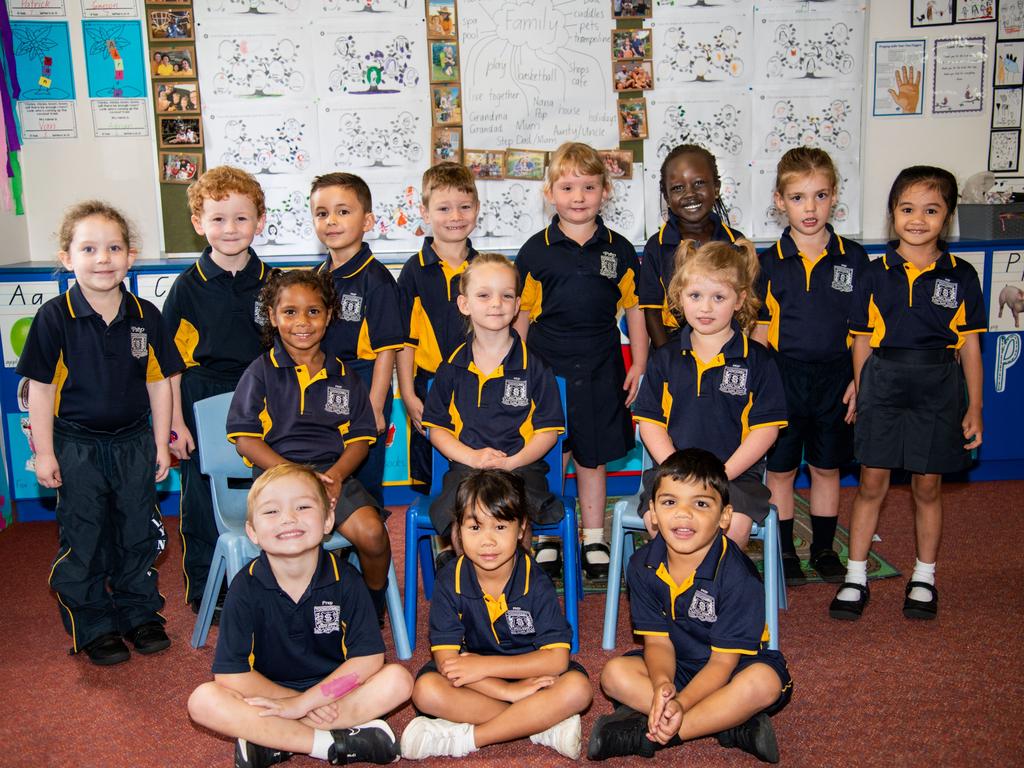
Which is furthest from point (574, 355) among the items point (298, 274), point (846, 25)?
point (846, 25)

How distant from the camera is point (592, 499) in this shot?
315cm

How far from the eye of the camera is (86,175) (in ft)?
13.1

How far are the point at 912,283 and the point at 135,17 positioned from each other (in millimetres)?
3138

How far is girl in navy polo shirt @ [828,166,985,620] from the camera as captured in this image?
268 centimetres

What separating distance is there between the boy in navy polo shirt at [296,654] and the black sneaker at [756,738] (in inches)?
28.4

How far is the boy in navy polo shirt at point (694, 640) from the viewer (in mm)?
2049

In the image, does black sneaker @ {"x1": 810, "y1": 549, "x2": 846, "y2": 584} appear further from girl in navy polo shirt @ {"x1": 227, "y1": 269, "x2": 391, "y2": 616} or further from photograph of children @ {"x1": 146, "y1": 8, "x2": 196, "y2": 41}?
photograph of children @ {"x1": 146, "y1": 8, "x2": 196, "y2": 41}

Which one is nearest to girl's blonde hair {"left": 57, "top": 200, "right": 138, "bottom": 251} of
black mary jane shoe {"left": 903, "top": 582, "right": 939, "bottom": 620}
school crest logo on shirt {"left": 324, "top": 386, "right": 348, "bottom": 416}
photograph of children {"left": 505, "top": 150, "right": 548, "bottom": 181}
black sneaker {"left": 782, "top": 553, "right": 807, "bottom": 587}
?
school crest logo on shirt {"left": 324, "top": 386, "right": 348, "bottom": 416}

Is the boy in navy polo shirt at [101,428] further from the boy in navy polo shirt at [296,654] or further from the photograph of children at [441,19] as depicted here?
the photograph of children at [441,19]

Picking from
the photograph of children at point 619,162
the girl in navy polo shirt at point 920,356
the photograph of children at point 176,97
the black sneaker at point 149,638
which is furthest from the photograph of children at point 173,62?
the girl in navy polo shirt at point 920,356

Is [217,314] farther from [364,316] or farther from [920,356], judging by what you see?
[920,356]

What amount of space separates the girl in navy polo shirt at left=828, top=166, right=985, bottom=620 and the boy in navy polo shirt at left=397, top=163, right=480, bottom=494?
1.18 meters

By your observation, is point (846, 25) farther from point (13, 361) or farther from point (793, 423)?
point (13, 361)

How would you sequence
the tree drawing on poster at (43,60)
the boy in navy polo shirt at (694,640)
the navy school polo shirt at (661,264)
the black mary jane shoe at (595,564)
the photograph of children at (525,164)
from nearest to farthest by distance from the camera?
the boy in navy polo shirt at (694,640), the navy school polo shirt at (661,264), the black mary jane shoe at (595,564), the tree drawing on poster at (43,60), the photograph of children at (525,164)
